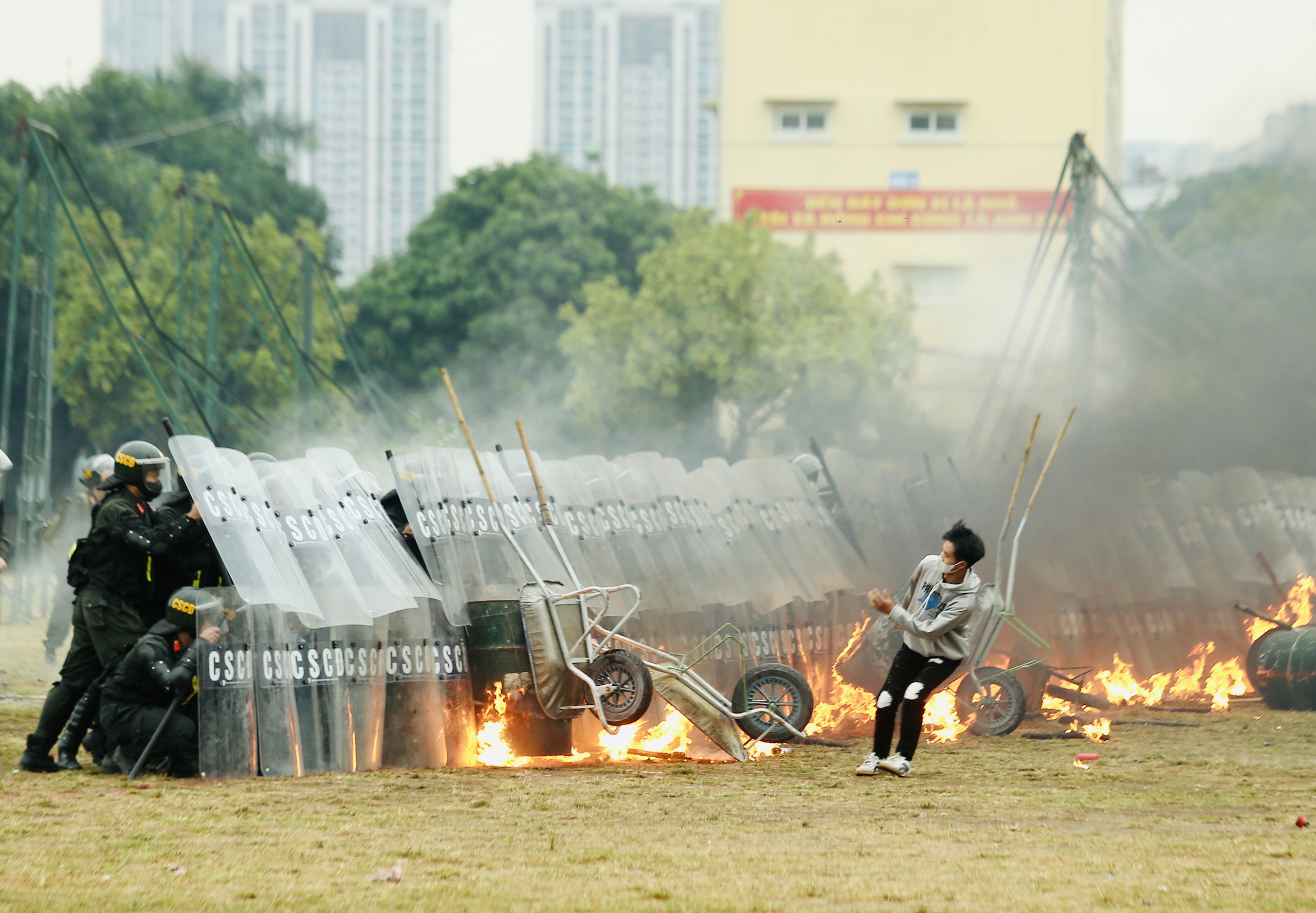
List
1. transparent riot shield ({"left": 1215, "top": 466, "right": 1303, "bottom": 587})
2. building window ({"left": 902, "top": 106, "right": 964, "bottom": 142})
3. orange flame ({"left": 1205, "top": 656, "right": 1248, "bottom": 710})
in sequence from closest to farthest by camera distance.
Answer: orange flame ({"left": 1205, "top": 656, "right": 1248, "bottom": 710}) → transparent riot shield ({"left": 1215, "top": 466, "right": 1303, "bottom": 587}) → building window ({"left": 902, "top": 106, "right": 964, "bottom": 142})

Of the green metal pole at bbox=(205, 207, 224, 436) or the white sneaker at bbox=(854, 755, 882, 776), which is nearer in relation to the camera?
the white sneaker at bbox=(854, 755, 882, 776)

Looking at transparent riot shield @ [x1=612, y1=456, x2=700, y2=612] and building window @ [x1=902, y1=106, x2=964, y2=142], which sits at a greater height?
building window @ [x1=902, y1=106, x2=964, y2=142]

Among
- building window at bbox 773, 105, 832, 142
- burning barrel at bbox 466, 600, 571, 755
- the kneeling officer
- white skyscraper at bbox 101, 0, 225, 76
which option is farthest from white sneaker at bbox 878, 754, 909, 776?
white skyscraper at bbox 101, 0, 225, 76

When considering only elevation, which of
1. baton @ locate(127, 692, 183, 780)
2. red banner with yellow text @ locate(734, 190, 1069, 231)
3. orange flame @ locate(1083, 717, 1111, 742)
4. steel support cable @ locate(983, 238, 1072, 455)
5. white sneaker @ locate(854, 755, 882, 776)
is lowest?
orange flame @ locate(1083, 717, 1111, 742)

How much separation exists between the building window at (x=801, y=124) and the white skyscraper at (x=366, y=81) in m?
91.2

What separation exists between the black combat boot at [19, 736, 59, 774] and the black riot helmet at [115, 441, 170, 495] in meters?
1.55

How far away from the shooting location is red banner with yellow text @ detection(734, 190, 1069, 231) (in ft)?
122

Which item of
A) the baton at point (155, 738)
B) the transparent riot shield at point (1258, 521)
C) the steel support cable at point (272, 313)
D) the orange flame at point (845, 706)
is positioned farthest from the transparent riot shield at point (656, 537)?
the steel support cable at point (272, 313)

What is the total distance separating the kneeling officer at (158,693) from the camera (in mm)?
7770

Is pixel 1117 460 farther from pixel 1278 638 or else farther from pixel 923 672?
pixel 923 672

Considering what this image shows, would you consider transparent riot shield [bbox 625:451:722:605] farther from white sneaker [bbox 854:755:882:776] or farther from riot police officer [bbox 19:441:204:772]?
riot police officer [bbox 19:441:204:772]

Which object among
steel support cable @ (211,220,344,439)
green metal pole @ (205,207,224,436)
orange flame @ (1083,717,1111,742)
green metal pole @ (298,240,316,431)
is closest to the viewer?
orange flame @ (1083,717,1111,742)

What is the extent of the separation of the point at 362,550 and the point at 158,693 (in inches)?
54.6

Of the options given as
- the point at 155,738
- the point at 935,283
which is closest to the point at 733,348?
the point at 935,283
